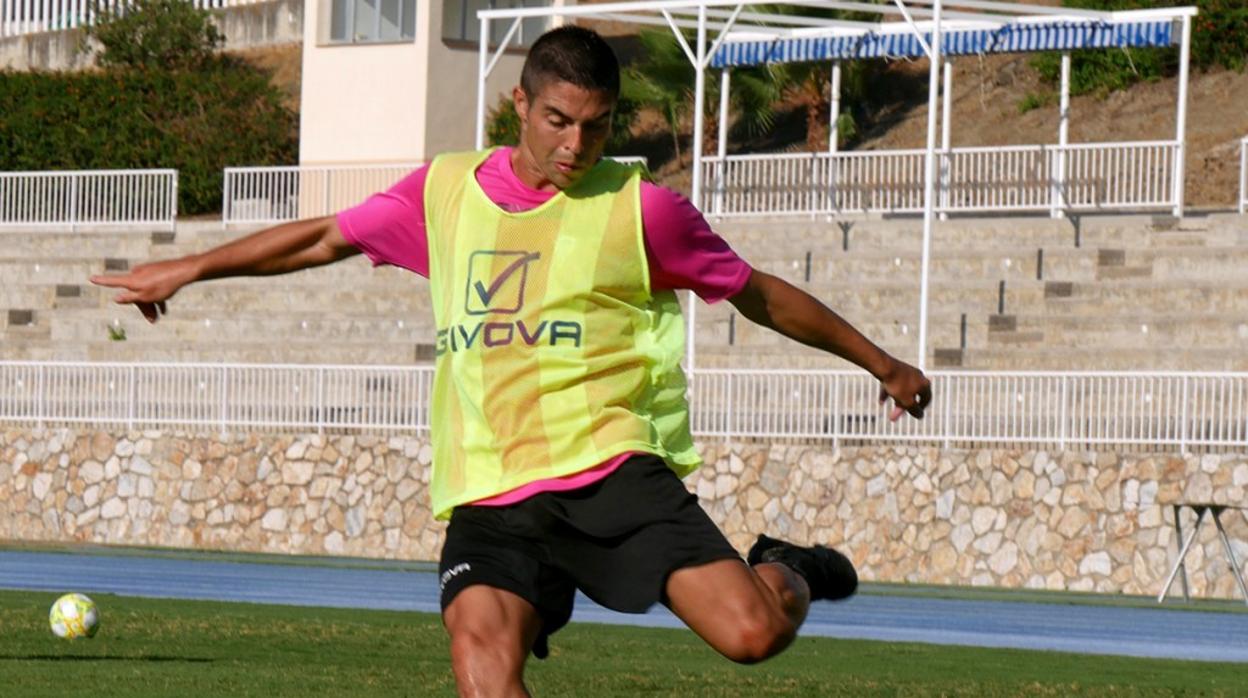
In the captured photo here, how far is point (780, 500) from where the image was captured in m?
24.1

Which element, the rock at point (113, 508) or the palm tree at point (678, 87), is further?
the palm tree at point (678, 87)

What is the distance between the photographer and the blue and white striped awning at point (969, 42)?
2995cm

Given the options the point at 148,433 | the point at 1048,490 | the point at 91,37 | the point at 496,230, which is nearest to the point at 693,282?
the point at 496,230

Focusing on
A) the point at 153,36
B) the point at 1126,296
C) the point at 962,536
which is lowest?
the point at 962,536

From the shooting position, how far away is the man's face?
6582 millimetres

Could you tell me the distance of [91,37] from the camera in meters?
52.8

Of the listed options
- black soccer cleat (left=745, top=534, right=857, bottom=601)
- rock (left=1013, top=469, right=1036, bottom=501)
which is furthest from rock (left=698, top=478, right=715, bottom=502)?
black soccer cleat (left=745, top=534, right=857, bottom=601)

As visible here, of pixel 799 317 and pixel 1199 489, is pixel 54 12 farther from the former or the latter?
pixel 799 317

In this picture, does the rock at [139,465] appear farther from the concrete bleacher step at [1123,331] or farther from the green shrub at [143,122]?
the green shrub at [143,122]

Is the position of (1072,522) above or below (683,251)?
below

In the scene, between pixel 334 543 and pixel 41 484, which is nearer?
pixel 334 543

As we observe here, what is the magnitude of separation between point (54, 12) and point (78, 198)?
60.8 ft

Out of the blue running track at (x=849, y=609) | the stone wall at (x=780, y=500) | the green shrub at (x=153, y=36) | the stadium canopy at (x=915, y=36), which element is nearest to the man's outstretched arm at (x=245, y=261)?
the blue running track at (x=849, y=609)

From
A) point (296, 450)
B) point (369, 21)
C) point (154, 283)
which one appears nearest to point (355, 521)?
point (296, 450)
